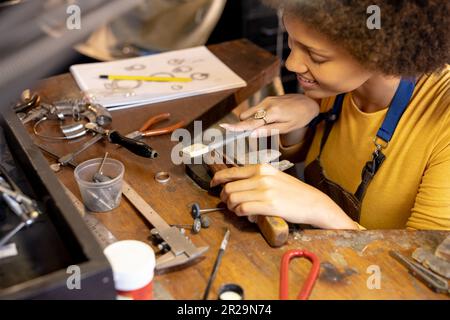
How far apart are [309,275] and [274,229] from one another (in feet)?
0.30

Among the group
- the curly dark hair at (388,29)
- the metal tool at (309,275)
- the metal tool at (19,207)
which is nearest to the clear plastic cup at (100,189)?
the metal tool at (19,207)

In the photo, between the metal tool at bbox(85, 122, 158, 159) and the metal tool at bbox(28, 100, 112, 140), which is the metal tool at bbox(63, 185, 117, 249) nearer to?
the metal tool at bbox(85, 122, 158, 159)

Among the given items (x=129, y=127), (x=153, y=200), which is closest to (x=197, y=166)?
(x=153, y=200)

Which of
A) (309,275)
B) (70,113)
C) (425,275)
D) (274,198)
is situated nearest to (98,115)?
(70,113)

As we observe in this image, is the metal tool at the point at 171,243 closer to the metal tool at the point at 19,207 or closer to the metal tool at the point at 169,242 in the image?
the metal tool at the point at 169,242

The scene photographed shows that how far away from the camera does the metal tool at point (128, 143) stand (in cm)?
104

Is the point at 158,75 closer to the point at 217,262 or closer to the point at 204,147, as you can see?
the point at 204,147

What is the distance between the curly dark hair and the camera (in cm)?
83

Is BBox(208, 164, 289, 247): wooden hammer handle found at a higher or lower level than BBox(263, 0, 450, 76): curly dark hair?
lower

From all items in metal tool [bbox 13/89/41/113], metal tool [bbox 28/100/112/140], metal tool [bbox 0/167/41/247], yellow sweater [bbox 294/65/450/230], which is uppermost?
metal tool [bbox 0/167/41/247]

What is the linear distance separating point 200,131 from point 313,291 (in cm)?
56

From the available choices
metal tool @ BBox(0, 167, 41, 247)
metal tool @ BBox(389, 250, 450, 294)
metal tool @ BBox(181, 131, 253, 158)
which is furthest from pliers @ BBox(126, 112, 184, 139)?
metal tool @ BBox(389, 250, 450, 294)

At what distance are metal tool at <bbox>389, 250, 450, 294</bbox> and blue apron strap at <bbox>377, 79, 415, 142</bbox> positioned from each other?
357 mm

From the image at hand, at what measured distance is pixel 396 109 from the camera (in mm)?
1098
